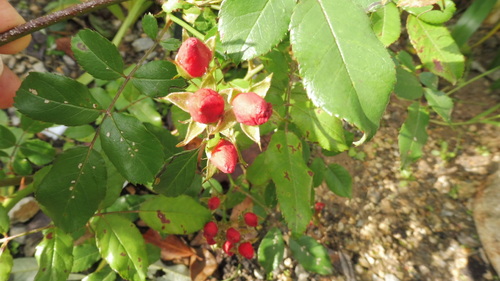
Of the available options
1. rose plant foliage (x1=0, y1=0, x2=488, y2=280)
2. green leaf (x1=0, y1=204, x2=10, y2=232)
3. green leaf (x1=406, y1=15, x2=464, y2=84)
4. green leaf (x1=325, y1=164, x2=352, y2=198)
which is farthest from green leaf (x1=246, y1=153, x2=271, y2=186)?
green leaf (x1=0, y1=204, x2=10, y2=232)

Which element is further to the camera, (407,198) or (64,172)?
(407,198)

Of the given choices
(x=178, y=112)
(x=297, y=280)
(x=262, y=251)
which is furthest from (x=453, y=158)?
(x=178, y=112)

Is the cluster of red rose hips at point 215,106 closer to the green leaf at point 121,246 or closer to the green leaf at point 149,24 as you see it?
the green leaf at point 149,24

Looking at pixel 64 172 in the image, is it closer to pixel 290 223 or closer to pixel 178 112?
pixel 178 112

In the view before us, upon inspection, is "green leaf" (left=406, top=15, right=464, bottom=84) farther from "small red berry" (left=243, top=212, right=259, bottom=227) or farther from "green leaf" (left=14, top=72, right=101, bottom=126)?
"green leaf" (left=14, top=72, right=101, bottom=126)

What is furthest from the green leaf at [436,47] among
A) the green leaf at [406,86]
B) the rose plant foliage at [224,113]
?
the green leaf at [406,86]

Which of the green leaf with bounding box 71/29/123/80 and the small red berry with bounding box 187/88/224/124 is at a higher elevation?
the green leaf with bounding box 71/29/123/80
